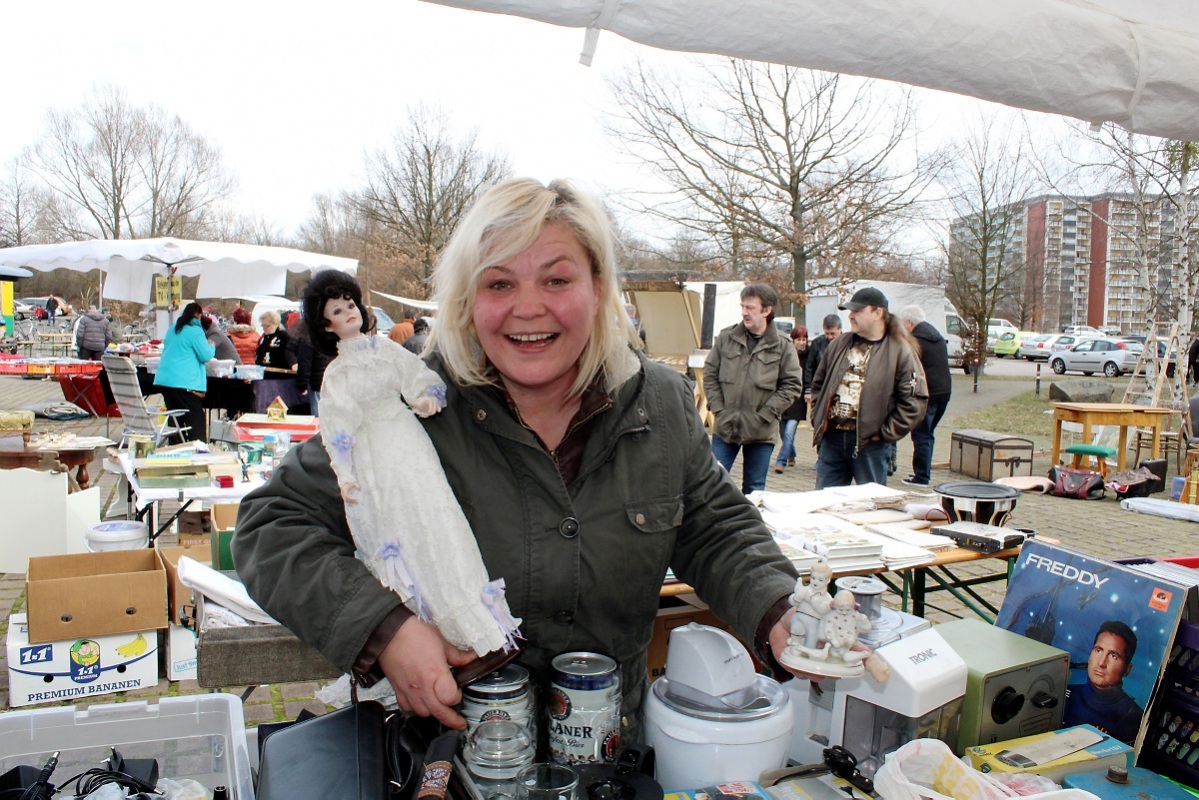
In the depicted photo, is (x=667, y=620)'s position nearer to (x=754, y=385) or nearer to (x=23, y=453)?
(x=754, y=385)

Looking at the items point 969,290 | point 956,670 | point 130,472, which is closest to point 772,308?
point 130,472

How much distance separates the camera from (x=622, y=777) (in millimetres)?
1257

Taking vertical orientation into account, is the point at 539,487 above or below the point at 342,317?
below

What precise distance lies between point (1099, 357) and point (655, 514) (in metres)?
31.5

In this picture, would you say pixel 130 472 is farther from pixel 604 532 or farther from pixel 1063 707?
pixel 1063 707

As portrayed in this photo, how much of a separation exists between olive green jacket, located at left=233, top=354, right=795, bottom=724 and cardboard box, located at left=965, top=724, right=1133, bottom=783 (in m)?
0.46

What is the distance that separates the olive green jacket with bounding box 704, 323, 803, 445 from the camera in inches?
246

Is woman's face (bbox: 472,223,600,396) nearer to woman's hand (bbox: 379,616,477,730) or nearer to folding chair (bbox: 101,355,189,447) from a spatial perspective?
woman's hand (bbox: 379,616,477,730)

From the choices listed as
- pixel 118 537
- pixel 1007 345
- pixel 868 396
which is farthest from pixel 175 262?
pixel 1007 345

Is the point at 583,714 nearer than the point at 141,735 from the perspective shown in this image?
Yes

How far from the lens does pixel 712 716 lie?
1.38m

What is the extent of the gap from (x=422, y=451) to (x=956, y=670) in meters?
1.02

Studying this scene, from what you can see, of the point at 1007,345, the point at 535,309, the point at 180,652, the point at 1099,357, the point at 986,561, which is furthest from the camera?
the point at 1007,345

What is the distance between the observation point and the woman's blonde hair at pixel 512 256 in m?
1.46
